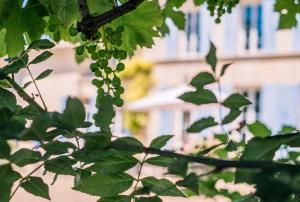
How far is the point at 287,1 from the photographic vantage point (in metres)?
1.52

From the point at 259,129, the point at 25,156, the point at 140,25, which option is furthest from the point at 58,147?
the point at 259,129

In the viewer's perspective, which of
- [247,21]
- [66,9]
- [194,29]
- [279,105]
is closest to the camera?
[66,9]

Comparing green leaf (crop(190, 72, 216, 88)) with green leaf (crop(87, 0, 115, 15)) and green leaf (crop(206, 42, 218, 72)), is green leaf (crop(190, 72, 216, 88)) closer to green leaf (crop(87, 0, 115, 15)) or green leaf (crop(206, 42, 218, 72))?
green leaf (crop(206, 42, 218, 72))

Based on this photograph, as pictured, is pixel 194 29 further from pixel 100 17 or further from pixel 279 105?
pixel 100 17

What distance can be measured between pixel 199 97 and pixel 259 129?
858 millimetres

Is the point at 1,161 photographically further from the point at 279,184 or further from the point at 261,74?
the point at 261,74

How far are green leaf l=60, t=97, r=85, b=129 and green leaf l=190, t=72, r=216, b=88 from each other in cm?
17

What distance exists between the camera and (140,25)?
113cm

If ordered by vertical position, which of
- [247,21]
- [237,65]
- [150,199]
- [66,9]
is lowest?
[150,199]

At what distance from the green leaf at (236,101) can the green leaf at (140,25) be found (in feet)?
1.63

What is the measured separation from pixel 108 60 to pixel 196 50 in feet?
39.1

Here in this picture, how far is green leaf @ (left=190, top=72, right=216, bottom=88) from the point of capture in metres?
0.63

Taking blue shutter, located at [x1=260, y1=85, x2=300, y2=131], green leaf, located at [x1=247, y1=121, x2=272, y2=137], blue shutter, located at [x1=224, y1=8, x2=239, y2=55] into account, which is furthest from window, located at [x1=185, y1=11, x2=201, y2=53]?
green leaf, located at [x1=247, y1=121, x2=272, y2=137]

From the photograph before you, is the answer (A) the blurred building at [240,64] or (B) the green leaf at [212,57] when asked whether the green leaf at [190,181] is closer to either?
(B) the green leaf at [212,57]
